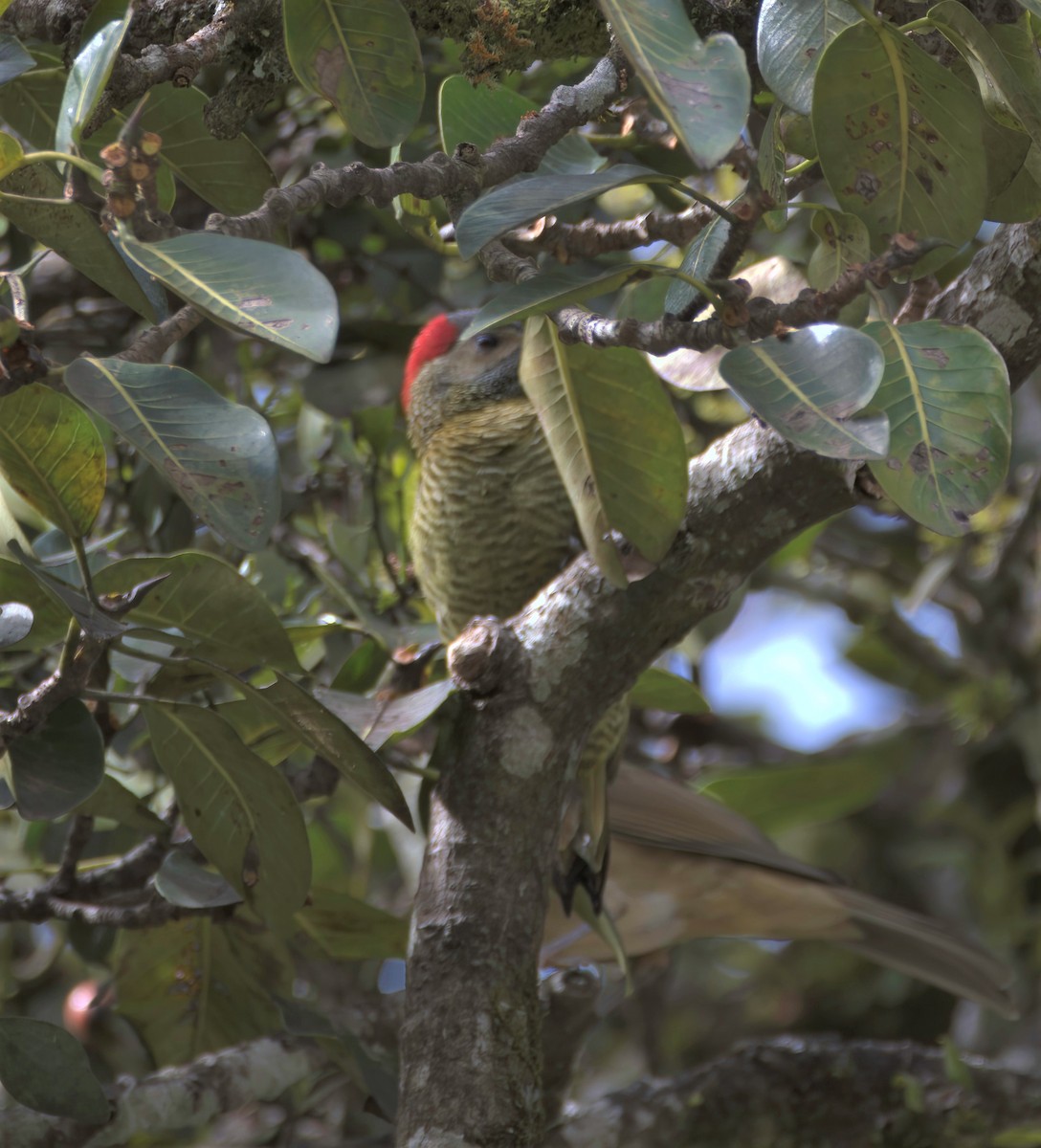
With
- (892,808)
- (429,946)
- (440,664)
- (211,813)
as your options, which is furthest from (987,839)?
(211,813)

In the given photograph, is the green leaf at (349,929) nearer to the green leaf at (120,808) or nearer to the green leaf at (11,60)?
the green leaf at (120,808)

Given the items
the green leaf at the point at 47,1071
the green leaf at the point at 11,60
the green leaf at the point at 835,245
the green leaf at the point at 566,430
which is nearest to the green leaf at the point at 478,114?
the green leaf at the point at 566,430

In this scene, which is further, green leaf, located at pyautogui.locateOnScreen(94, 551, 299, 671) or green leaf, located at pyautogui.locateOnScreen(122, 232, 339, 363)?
green leaf, located at pyautogui.locateOnScreen(94, 551, 299, 671)

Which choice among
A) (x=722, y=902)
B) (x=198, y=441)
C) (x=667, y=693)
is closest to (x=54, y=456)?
(x=198, y=441)

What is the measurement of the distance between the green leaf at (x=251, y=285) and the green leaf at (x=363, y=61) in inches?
8.9

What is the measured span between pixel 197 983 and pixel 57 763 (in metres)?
0.77

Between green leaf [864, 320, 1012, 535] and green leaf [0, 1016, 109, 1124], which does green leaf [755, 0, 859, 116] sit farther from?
green leaf [0, 1016, 109, 1124]

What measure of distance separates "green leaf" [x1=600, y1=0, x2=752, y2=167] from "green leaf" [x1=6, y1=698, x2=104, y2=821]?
834 millimetres

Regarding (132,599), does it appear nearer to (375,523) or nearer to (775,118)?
(775,118)

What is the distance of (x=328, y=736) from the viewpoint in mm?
1283

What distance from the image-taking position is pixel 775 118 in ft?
3.77

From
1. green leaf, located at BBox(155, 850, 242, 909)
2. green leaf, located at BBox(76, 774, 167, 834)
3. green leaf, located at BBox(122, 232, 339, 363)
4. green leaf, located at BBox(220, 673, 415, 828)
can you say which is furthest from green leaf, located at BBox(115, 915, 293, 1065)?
green leaf, located at BBox(122, 232, 339, 363)

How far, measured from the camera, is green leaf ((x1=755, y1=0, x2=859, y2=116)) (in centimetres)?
106

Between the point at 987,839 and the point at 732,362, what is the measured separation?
2.39 meters
